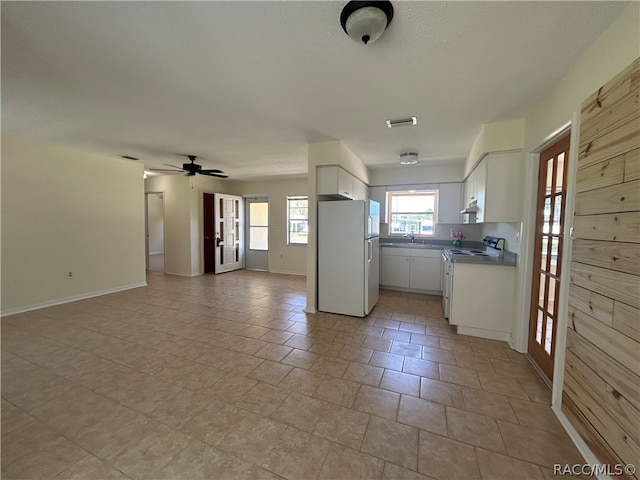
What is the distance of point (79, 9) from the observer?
4.45 feet

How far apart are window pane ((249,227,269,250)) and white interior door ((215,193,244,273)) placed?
274mm

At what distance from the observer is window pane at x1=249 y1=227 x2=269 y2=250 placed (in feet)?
23.6

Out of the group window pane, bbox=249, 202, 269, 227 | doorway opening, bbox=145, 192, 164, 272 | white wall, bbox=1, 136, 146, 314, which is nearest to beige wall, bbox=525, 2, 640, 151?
window pane, bbox=249, 202, 269, 227

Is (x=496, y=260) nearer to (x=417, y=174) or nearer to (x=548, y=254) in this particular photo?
(x=548, y=254)

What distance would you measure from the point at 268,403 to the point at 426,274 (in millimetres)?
3705

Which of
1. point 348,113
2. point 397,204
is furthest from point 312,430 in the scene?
point 397,204

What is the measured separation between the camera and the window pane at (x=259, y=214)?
7.20 m

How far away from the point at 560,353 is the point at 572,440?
50 cm

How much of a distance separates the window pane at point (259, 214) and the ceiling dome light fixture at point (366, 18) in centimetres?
599

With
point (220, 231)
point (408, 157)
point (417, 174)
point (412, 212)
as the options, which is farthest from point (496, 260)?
point (220, 231)

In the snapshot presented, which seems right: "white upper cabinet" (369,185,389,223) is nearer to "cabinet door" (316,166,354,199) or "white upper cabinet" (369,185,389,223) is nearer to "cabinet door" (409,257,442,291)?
"cabinet door" (409,257,442,291)

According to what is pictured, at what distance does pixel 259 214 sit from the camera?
23.9ft

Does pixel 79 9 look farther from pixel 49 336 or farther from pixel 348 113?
pixel 49 336

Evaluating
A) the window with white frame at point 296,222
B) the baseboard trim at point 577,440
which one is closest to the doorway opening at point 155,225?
the window with white frame at point 296,222
